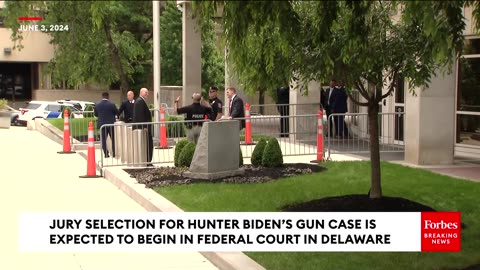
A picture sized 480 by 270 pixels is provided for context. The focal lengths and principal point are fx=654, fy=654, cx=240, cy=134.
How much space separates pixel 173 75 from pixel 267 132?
24.6 metres

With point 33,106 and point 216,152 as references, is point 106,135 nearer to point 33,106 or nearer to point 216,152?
point 216,152

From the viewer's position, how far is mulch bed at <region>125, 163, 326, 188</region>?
39.5ft

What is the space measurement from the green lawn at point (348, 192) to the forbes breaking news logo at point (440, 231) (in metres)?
0.12

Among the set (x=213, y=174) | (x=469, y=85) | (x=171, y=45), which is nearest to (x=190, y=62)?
(x=469, y=85)

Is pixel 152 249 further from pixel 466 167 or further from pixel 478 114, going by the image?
pixel 478 114

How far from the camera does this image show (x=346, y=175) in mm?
12438

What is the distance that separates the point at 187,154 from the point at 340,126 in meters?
4.98

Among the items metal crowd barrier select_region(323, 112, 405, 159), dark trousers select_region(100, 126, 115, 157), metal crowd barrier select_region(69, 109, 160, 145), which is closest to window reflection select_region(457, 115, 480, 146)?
metal crowd barrier select_region(323, 112, 405, 159)

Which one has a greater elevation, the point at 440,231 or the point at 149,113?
the point at 149,113

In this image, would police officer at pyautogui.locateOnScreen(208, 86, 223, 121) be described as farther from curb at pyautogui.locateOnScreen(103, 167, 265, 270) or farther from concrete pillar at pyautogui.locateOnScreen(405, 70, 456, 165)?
concrete pillar at pyautogui.locateOnScreen(405, 70, 456, 165)

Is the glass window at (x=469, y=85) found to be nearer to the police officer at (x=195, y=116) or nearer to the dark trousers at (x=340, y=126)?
the dark trousers at (x=340, y=126)

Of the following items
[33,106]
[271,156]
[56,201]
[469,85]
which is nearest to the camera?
[56,201]

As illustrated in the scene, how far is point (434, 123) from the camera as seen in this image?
14203mm

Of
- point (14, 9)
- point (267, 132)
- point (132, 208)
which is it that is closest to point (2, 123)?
point (267, 132)
